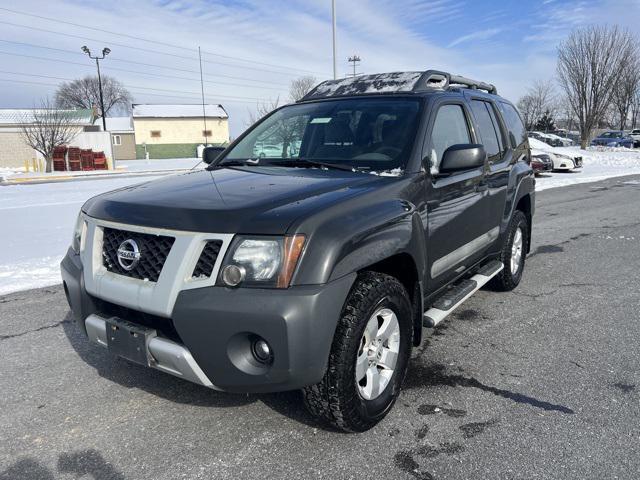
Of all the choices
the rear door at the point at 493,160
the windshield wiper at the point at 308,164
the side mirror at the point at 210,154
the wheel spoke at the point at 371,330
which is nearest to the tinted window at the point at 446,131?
the rear door at the point at 493,160

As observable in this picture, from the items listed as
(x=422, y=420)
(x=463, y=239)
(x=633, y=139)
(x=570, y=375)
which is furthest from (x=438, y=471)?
(x=633, y=139)

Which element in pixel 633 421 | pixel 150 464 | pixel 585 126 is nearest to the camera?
pixel 150 464

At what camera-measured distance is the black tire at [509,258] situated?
16.1ft

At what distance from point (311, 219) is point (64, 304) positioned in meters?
3.52

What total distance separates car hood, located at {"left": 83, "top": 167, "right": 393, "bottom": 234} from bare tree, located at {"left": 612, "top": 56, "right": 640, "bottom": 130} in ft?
118

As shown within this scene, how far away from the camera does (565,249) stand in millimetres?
7105

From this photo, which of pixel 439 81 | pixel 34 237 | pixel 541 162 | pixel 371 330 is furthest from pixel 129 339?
pixel 541 162

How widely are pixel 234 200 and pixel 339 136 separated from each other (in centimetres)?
132

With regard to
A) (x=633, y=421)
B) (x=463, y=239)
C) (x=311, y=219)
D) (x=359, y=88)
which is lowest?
(x=633, y=421)

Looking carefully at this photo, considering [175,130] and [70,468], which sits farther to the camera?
[175,130]

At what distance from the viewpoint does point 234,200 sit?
2.56 m

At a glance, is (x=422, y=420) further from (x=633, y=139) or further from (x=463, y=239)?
(x=633, y=139)

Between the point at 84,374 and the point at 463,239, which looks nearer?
the point at 84,374

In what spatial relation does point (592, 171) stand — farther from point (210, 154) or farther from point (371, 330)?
point (371, 330)
